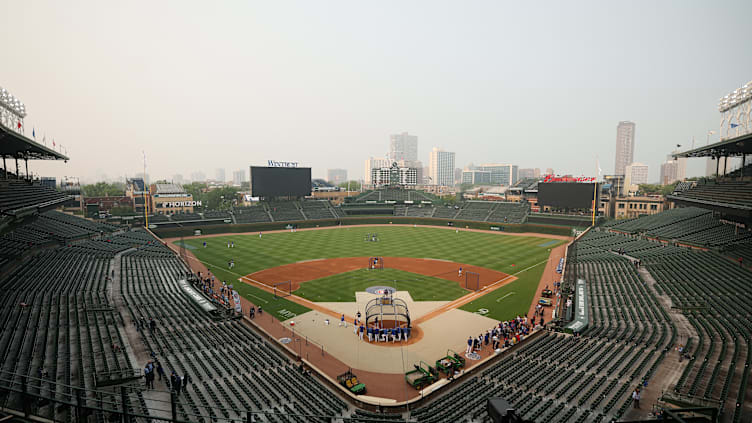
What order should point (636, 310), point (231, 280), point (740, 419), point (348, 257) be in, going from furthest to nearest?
point (348, 257)
point (231, 280)
point (636, 310)
point (740, 419)

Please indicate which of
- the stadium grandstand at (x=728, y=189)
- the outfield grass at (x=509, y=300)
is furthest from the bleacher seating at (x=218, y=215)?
the stadium grandstand at (x=728, y=189)

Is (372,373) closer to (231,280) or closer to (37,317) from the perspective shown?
(37,317)

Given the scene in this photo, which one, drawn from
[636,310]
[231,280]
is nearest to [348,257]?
[231,280]

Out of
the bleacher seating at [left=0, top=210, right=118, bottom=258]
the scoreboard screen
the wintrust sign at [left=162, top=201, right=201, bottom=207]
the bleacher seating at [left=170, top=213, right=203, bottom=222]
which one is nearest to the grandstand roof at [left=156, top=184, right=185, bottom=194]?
the wintrust sign at [left=162, top=201, right=201, bottom=207]

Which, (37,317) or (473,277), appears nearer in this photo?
(37,317)

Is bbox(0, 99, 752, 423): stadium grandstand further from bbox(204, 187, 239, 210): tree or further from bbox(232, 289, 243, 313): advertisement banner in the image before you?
bbox(204, 187, 239, 210): tree

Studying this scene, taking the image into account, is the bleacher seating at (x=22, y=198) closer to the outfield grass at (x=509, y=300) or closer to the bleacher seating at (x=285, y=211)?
the outfield grass at (x=509, y=300)

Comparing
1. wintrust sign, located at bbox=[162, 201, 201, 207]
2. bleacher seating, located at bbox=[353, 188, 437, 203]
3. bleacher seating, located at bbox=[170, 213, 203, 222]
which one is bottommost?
bleacher seating, located at bbox=[170, 213, 203, 222]
